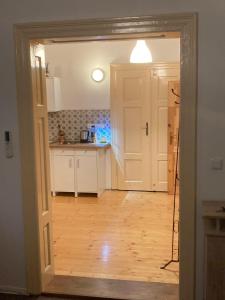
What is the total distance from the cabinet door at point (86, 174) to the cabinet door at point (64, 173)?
121 mm

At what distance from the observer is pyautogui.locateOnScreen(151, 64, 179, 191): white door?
601 cm

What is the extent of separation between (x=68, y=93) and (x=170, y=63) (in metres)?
1.90

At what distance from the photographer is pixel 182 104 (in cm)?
252

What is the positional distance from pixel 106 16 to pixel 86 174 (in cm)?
366

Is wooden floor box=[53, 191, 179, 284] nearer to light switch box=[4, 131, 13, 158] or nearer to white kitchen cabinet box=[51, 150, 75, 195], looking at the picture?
white kitchen cabinet box=[51, 150, 75, 195]

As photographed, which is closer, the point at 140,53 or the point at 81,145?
the point at 140,53

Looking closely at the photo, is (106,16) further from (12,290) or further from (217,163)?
(12,290)

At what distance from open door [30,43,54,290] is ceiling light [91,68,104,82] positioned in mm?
3313

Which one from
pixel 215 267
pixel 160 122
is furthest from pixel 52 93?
pixel 215 267

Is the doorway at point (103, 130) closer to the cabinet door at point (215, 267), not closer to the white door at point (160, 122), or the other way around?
the white door at point (160, 122)

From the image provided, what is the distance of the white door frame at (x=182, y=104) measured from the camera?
8.16ft

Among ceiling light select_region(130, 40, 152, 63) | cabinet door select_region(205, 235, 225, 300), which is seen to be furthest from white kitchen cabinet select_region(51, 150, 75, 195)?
cabinet door select_region(205, 235, 225, 300)

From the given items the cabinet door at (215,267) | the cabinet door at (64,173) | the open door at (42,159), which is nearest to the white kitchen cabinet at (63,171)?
the cabinet door at (64,173)

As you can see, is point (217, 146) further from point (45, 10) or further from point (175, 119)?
point (175, 119)
